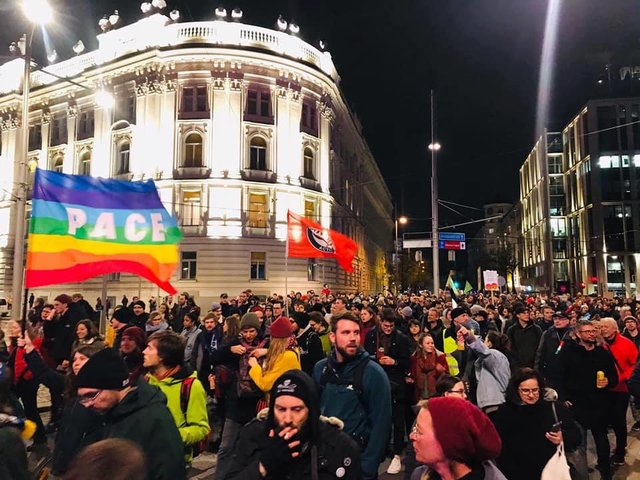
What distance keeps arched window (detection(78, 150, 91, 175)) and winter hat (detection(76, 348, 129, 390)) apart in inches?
1598

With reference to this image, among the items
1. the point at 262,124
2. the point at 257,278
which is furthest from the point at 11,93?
the point at 257,278

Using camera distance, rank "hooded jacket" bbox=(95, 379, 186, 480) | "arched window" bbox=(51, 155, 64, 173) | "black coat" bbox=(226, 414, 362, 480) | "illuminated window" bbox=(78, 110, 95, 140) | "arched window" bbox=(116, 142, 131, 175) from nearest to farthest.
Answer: "black coat" bbox=(226, 414, 362, 480) → "hooded jacket" bbox=(95, 379, 186, 480) → "arched window" bbox=(116, 142, 131, 175) → "illuminated window" bbox=(78, 110, 95, 140) → "arched window" bbox=(51, 155, 64, 173)

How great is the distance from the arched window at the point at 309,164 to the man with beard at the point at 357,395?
1394 inches

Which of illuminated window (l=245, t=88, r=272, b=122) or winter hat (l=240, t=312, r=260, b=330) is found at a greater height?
illuminated window (l=245, t=88, r=272, b=122)

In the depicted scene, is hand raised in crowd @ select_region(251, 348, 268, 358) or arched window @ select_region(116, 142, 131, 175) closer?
hand raised in crowd @ select_region(251, 348, 268, 358)

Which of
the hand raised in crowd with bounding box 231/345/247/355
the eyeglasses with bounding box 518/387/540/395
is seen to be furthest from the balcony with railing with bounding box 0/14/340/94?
the eyeglasses with bounding box 518/387/540/395

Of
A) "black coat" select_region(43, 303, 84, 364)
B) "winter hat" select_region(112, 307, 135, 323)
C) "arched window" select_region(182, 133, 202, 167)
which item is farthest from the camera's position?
"arched window" select_region(182, 133, 202, 167)

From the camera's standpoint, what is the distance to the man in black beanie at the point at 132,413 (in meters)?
2.76

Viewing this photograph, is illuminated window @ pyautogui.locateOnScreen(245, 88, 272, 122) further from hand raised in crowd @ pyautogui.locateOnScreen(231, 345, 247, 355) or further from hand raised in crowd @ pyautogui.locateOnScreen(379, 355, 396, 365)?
hand raised in crowd @ pyautogui.locateOnScreen(231, 345, 247, 355)

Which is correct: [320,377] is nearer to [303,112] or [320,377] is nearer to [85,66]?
[303,112]

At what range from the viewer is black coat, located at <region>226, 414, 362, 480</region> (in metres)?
2.52

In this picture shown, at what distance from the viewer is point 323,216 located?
1570 inches

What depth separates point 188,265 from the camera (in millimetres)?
34562

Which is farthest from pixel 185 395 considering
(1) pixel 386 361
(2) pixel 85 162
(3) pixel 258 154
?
(2) pixel 85 162
